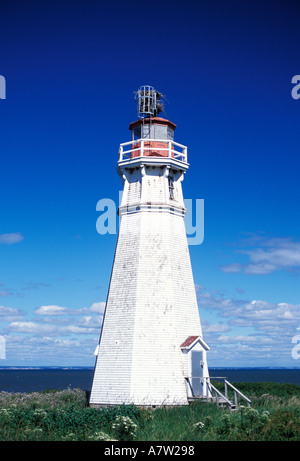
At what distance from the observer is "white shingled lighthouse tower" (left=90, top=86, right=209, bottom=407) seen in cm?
2331

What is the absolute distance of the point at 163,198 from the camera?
2612 centimetres

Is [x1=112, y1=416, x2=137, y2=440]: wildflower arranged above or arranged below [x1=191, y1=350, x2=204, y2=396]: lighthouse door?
below

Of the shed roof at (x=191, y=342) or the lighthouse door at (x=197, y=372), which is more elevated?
the shed roof at (x=191, y=342)

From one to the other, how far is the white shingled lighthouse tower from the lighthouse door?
0.14ft

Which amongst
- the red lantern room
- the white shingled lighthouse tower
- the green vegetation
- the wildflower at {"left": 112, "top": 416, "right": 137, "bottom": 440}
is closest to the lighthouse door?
the white shingled lighthouse tower

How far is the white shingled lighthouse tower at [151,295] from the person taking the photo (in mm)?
23312

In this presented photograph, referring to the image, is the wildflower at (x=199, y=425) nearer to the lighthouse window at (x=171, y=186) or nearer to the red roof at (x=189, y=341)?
the red roof at (x=189, y=341)

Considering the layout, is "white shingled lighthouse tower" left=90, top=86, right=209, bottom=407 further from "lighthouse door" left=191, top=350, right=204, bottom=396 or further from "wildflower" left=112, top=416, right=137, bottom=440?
"wildflower" left=112, top=416, right=137, bottom=440

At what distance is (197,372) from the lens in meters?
24.4

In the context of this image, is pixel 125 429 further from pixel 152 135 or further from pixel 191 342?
pixel 152 135

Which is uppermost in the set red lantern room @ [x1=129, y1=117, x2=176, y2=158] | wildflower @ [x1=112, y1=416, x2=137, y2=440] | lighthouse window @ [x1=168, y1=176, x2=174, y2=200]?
red lantern room @ [x1=129, y1=117, x2=176, y2=158]

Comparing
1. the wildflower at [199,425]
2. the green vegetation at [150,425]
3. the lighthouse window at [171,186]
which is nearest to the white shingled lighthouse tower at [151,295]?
the lighthouse window at [171,186]

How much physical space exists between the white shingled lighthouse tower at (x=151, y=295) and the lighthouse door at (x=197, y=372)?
44mm
